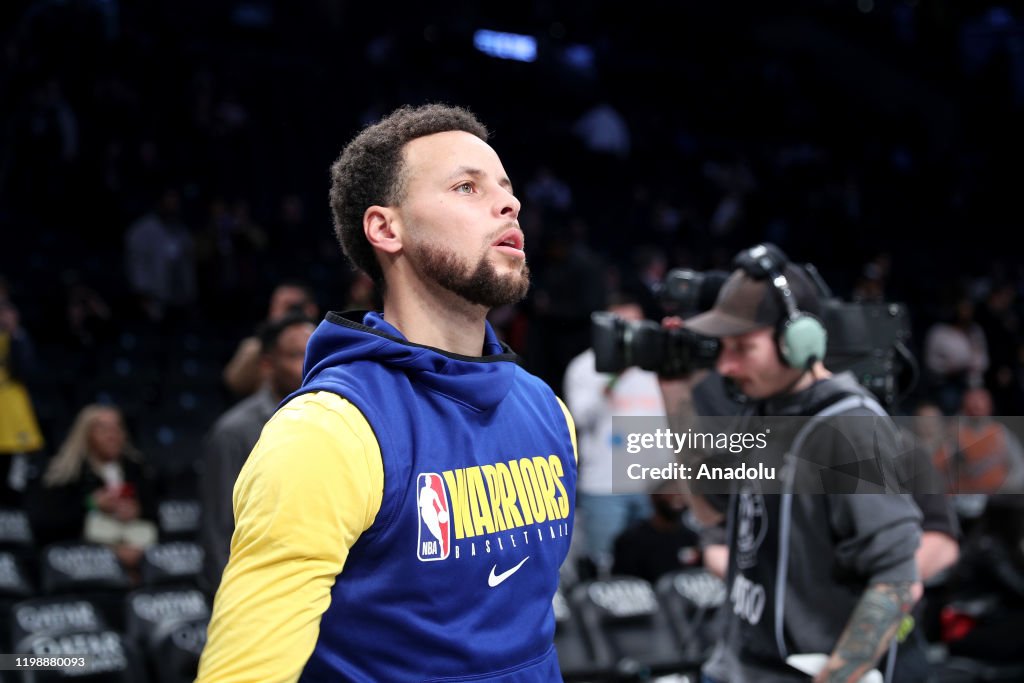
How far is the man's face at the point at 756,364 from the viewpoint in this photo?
2713 millimetres

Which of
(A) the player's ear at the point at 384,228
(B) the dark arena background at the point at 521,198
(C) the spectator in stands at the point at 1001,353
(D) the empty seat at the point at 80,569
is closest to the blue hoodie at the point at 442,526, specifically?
(A) the player's ear at the point at 384,228

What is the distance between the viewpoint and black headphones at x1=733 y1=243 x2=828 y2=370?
8.57ft

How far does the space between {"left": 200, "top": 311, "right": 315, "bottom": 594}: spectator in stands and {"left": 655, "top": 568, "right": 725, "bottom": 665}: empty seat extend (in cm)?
217

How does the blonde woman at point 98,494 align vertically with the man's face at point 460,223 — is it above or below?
below

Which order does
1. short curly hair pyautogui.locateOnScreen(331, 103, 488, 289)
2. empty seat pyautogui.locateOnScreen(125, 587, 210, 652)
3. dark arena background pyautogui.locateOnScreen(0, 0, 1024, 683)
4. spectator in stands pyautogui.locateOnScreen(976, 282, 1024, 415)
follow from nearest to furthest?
short curly hair pyautogui.locateOnScreen(331, 103, 488, 289)
empty seat pyautogui.locateOnScreen(125, 587, 210, 652)
dark arena background pyautogui.locateOnScreen(0, 0, 1024, 683)
spectator in stands pyautogui.locateOnScreen(976, 282, 1024, 415)

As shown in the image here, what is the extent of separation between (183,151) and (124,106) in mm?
609

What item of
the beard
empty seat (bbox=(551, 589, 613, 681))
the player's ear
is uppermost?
the player's ear

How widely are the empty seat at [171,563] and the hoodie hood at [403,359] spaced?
3.78m

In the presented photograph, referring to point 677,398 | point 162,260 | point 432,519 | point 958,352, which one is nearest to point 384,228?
point 432,519

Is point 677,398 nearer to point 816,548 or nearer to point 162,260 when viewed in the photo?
point 816,548

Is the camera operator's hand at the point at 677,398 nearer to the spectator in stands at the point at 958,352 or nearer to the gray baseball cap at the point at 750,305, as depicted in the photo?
the gray baseball cap at the point at 750,305

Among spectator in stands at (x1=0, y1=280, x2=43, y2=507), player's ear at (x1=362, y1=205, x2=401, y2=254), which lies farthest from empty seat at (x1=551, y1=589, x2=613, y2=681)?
player's ear at (x1=362, y1=205, x2=401, y2=254)

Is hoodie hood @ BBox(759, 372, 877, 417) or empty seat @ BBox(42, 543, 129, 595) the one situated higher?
hoodie hood @ BBox(759, 372, 877, 417)

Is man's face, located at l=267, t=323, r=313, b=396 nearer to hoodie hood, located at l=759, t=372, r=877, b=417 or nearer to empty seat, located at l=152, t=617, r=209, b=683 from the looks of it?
empty seat, located at l=152, t=617, r=209, b=683
